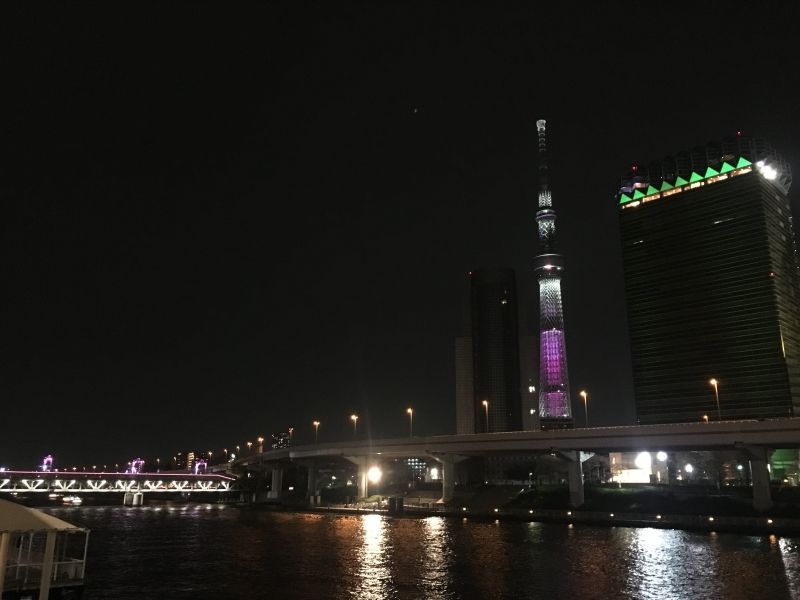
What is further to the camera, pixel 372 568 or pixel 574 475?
pixel 574 475

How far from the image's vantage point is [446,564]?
47344 mm

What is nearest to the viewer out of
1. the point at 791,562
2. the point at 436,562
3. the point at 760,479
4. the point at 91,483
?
the point at 791,562

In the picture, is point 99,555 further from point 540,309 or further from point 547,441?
point 540,309

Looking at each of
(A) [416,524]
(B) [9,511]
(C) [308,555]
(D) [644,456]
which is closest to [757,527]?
(A) [416,524]

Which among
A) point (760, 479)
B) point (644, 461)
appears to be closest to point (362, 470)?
point (760, 479)

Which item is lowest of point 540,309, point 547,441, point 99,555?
point 99,555

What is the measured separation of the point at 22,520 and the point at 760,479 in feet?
246

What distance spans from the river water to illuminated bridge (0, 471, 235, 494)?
10707cm

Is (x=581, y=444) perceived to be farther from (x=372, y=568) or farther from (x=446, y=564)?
(x=372, y=568)

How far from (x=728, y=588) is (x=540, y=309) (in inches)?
6405

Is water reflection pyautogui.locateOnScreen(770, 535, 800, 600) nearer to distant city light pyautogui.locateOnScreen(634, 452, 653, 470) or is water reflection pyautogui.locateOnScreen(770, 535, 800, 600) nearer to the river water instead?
the river water

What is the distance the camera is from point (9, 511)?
77.6ft

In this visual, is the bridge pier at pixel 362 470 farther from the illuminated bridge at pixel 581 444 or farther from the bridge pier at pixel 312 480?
the bridge pier at pixel 312 480

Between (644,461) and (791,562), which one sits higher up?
(644,461)
